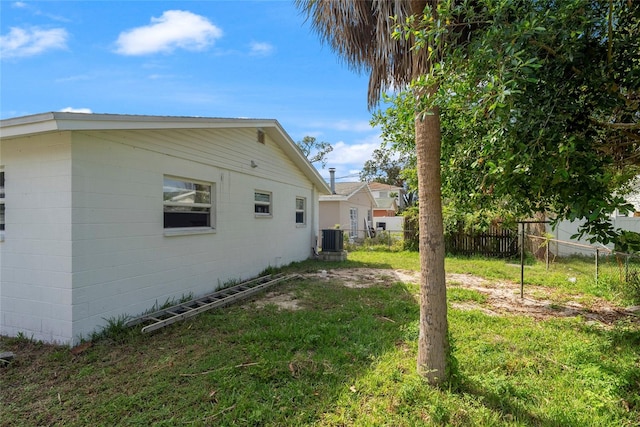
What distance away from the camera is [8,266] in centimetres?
→ 457

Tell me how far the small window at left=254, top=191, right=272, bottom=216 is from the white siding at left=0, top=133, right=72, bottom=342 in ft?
16.0

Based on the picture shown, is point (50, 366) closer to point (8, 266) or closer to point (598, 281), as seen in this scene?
point (8, 266)

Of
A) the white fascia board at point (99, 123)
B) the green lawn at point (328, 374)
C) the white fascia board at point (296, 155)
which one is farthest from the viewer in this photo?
the white fascia board at point (296, 155)

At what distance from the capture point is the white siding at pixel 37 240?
4211 millimetres

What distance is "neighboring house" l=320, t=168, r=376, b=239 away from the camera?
17.8 m

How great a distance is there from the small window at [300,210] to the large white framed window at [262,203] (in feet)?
7.17

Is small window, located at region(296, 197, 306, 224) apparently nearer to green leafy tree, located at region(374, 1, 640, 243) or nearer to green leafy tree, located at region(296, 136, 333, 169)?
green leafy tree, located at region(374, 1, 640, 243)

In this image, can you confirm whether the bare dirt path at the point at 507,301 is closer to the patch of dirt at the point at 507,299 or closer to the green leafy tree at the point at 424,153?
the patch of dirt at the point at 507,299

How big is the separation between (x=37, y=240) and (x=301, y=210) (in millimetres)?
8210

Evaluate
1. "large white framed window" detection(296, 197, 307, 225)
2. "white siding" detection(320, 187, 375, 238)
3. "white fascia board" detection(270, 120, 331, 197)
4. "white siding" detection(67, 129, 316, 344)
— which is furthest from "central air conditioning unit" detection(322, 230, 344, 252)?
"white siding" detection(320, 187, 375, 238)

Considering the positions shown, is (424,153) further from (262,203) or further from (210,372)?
(262,203)

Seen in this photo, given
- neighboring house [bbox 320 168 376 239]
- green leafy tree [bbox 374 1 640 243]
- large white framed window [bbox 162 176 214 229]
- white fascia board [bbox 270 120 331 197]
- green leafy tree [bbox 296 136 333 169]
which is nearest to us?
green leafy tree [bbox 374 1 640 243]

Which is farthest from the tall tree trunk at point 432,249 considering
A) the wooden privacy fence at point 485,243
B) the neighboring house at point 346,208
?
the neighboring house at point 346,208

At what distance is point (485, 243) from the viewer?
12609 millimetres
